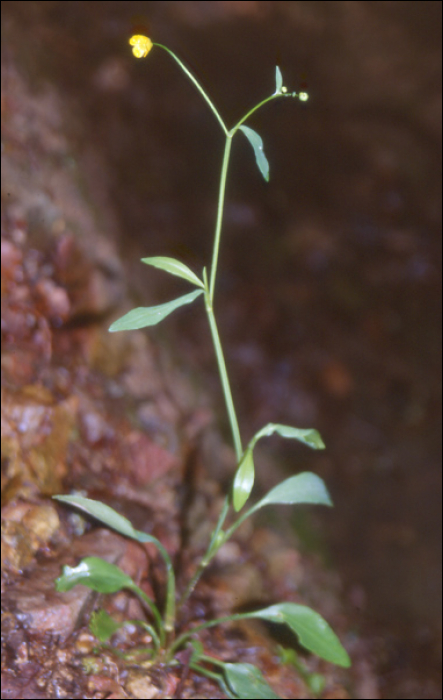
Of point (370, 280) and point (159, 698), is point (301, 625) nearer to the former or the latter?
point (159, 698)

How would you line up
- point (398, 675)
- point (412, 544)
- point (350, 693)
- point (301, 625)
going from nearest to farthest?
1. point (301, 625)
2. point (350, 693)
3. point (398, 675)
4. point (412, 544)

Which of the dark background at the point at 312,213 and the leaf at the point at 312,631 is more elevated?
the dark background at the point at 312,213

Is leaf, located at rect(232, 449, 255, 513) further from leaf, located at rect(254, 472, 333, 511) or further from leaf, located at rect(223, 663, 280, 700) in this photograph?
leaf, located at rect(223, 663, 280, 700)

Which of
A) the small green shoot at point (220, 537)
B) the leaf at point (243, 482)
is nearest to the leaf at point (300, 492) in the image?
the small green shoot at point (220, 537)

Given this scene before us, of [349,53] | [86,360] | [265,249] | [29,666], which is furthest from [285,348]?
[29,666]

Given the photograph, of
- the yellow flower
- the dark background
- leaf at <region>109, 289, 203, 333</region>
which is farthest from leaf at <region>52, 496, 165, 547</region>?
the dark background

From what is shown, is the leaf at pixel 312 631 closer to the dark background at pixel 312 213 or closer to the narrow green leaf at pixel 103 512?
the narrow green leaf at pixel 103 512
